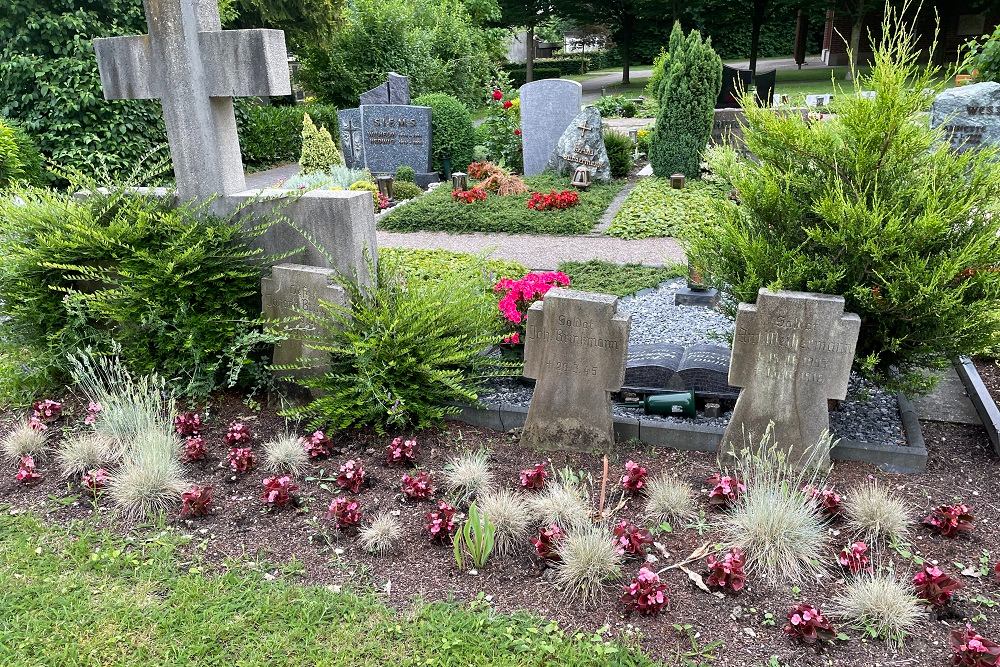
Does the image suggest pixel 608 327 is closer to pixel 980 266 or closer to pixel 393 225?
pixel 980 266

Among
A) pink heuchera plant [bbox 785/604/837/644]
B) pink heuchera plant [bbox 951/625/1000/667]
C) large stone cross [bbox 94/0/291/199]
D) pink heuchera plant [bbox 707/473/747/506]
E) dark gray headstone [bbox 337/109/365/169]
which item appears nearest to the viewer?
pink heuchera plant [bbox 951/625/1000/667]

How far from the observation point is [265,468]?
12.7 feet

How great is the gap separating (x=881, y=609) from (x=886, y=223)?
1922 millimetres

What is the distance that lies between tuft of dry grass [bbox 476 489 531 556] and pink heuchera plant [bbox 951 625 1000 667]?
5.28 ft

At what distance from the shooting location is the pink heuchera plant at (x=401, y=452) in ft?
12.5

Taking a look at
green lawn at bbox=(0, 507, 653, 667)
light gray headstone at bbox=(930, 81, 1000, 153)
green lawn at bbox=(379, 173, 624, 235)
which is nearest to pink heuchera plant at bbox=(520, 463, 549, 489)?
green lawn at bbox=(0, 507, 653, 667)

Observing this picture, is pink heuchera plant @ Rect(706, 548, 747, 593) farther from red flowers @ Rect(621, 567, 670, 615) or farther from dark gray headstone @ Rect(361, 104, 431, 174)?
dark gray headstone @ Rect(361, 104, 431, 174)

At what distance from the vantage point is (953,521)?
3113 millimetres

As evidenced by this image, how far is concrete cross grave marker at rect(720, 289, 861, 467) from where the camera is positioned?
136 inches

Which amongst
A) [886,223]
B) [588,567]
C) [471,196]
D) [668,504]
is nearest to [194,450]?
[588,567]

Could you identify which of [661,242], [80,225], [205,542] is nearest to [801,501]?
[205,542]

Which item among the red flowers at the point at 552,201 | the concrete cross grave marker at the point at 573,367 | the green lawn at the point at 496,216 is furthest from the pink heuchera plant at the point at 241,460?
the red flowers at the point at 552,201

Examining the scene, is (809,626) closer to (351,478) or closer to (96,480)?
(351,478)

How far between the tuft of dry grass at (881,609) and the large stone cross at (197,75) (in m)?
3.86
